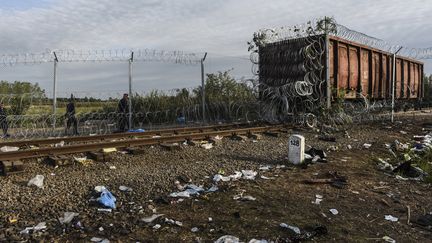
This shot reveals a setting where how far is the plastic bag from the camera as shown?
4.75 m

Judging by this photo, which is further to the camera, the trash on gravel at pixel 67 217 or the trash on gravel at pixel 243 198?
the trash on gravel at pixel 243 198

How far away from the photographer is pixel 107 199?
4836 mm

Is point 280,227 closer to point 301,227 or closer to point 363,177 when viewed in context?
point 301,227

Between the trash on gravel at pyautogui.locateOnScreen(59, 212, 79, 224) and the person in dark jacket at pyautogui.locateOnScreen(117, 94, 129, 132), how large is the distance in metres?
9.31

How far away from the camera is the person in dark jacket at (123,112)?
44.8 ft

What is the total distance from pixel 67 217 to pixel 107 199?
1.94 ft

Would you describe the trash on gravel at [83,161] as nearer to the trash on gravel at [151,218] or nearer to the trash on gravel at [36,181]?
the trash on gravel at [36,181]

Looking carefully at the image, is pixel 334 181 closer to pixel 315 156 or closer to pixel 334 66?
pixel 315 156

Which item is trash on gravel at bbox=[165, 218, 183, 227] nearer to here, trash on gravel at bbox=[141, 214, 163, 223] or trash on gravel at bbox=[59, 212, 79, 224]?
A: trash on gravel at bbox=[141, 214, 163, 223]

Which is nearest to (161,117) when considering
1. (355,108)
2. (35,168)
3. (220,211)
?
(355,108)

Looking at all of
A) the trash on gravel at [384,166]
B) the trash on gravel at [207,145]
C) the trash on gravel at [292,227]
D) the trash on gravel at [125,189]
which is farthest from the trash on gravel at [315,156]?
the trash on gravel at [125,189]

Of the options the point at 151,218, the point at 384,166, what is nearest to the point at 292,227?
the point at 151,218

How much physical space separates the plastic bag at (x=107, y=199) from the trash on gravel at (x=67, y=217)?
1.25 feet

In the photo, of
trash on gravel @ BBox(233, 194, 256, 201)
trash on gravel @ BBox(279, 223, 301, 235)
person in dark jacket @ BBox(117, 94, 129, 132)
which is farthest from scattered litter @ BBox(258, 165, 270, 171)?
person in dark jacket @ BBox(117, 94, 129, 132)
